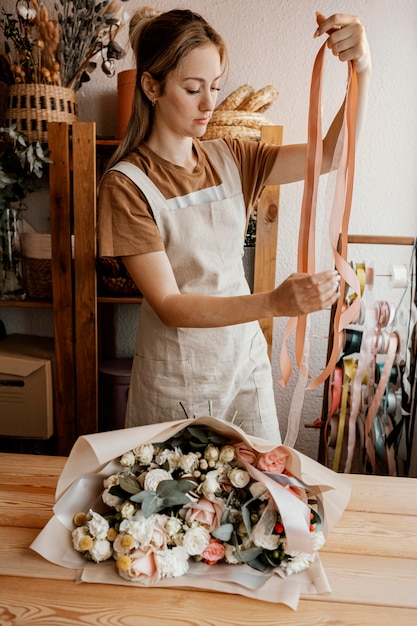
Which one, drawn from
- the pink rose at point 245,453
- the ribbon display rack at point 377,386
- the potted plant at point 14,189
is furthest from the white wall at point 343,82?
the pink rose at point 245,453

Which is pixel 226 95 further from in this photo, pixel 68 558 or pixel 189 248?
pixel 68 558

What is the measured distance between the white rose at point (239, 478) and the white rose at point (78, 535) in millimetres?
241

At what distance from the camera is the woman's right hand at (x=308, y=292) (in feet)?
3.40

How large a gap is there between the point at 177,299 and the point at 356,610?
705 mm

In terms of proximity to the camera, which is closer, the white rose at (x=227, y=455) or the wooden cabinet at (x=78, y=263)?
the white rose at (x=227, y=455)

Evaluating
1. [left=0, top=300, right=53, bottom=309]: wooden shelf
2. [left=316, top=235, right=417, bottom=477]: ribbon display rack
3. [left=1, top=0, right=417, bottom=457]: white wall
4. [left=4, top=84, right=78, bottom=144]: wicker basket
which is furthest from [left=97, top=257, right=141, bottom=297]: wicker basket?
[left=316, top=235, right=417, bottom=477]: ribbon display rack

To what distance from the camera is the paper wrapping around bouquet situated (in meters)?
0.82

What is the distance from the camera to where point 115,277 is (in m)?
2.36

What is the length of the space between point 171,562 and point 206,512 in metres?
0.09

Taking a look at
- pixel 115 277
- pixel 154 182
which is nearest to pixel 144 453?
pixel 154 182

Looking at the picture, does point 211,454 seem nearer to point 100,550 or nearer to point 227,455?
point 227,455

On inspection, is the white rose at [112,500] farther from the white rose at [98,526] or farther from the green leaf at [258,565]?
the green leaf at [258,565]

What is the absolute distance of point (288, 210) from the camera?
2613 mm

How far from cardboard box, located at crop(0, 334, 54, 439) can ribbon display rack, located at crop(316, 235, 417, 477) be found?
123 cm
